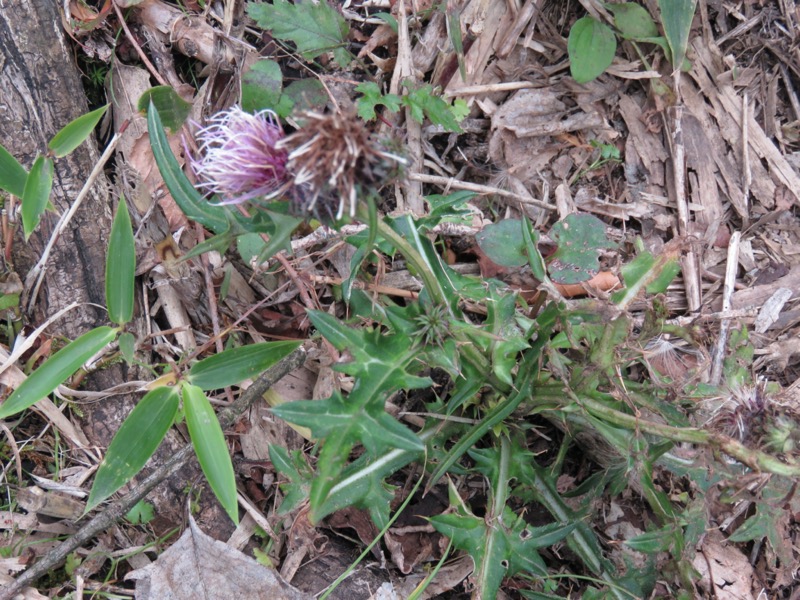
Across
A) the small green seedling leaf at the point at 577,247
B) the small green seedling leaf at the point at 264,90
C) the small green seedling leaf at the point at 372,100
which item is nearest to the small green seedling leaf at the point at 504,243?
the small green seedling leaf at the point at 577,247

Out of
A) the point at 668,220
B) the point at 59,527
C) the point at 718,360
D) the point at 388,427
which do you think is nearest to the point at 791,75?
the point at 668,220

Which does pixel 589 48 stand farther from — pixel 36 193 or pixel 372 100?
pixel 36 193

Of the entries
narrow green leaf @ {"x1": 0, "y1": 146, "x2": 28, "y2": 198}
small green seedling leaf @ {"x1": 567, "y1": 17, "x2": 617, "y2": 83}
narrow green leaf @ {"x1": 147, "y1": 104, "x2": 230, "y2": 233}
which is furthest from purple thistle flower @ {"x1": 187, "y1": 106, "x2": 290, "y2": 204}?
small green seedling leaf @ {"x1": 567, "y1": 17, "x2": 617, "y2": 83}

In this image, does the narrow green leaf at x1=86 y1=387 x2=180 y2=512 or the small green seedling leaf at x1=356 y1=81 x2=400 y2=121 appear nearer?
the narrow green leaf at x1=86 y1=387 x2=180 y2=512

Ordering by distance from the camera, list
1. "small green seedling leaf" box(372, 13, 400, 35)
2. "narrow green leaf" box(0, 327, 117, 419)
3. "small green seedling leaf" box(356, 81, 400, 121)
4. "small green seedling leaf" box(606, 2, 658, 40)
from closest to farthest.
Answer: "narrow green leaf" box(0, 327, 117, 419)
"small green seedling leaf" box(356, 81, 400, 121)
"small green seedling leaf" box(372, 13, 400, 35)
"small green seedling leaf" box(606, 2, 658, 40)

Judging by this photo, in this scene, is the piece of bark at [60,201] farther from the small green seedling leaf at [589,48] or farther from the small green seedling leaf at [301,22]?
the small green seedling leaf at [589,48]

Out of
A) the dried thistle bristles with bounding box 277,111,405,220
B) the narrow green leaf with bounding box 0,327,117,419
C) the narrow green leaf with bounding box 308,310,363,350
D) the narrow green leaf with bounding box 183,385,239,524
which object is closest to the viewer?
the dried thistle bristles with bounding box 277,111,405,220

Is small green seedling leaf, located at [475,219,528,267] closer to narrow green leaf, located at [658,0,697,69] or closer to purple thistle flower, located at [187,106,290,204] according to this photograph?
narrow green leaf, located at [658,0,697,69]
